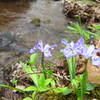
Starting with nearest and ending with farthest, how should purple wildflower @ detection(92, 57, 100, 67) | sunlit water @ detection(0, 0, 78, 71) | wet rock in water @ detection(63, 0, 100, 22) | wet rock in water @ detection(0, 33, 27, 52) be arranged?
1. purple wildflower @ detection(92, 57, 100, 67)
2. wet rock in water @ detection(0, 33, 27, 52)
3. sunlit water @ detection(0, 0, 78, 71)
4. wet rock in water @ detection(63, 0, 100, 22)

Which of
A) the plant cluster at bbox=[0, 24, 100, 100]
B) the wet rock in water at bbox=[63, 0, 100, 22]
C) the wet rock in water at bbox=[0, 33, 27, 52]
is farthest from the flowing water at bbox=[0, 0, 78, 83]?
the plant cluster at bbox=[0, 24, 100, 100]

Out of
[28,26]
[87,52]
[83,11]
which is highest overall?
[87,52]

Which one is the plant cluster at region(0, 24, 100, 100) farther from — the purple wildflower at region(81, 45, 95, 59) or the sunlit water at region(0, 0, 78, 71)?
the sunlit water at region(0, 0, 78, 71)

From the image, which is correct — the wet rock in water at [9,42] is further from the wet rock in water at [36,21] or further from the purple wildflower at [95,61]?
the purple wildflower at [95,61]

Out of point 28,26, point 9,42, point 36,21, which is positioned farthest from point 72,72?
point 36,21

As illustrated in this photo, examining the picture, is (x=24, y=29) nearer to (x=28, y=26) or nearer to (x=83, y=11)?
(x=28, y=26)

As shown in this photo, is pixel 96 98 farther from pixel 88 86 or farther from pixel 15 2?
pixel 15 2
